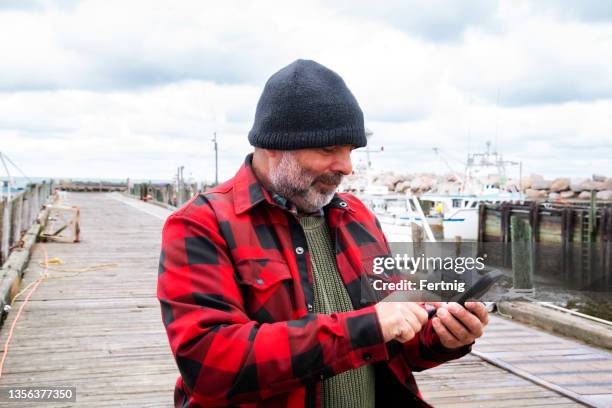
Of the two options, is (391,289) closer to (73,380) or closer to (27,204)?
(73,380)

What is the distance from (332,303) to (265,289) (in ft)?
0.93

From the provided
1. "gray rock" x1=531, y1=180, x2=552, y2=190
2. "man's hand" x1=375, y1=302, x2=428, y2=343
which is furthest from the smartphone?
"gray rock" x1=531, y1=180, x2=552, y2=190

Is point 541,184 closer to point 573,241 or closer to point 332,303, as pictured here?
point 573,241

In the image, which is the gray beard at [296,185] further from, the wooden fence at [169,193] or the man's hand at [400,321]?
the wooden fence at [169,193]

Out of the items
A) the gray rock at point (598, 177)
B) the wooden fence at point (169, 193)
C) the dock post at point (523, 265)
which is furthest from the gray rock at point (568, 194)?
the dock post at point (523, 265)

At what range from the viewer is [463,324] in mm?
2023

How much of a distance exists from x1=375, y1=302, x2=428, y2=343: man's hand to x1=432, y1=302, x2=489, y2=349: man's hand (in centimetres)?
16

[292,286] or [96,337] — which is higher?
[292,286]

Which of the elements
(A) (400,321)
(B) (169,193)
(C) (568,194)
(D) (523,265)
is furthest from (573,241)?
(B) (169,193)

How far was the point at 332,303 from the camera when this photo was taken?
2184mm

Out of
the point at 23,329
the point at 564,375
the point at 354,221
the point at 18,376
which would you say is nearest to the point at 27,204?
the point at 23,329

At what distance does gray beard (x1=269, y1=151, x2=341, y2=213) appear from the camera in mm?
2160

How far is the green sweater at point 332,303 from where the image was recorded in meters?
2.17

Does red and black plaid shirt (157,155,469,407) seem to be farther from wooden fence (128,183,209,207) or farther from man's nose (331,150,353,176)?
wooden fence (128,183,209,207)
